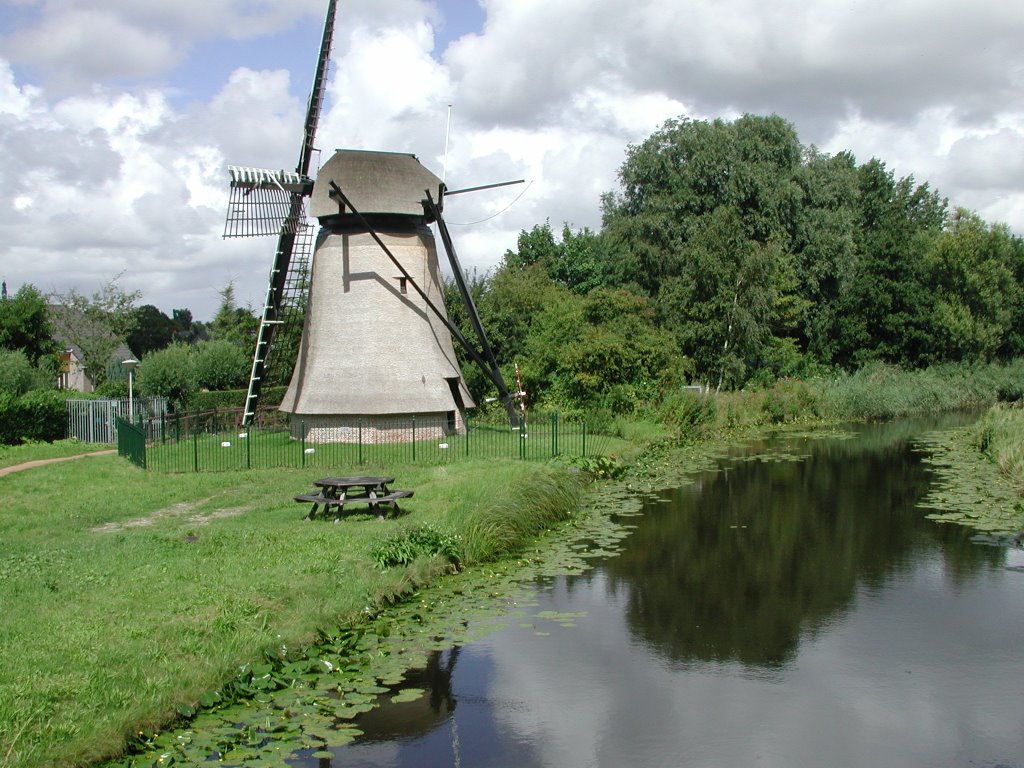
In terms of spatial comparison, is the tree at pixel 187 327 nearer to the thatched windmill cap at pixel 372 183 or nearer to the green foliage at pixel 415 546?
the thatched windmill cap at pixel 372 183

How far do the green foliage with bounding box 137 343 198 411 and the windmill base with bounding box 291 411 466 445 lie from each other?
33.4 ft

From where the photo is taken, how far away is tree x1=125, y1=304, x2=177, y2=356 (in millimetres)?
78938

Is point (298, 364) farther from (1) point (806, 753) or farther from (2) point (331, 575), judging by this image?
(1) point (806, 753)

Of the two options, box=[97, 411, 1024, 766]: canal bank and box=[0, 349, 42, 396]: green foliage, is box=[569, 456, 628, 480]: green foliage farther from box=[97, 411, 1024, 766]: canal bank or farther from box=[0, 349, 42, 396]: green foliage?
box=[0, 349, 42, 396]: green foliage

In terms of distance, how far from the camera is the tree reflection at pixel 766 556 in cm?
989

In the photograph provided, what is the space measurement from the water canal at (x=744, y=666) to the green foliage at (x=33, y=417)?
18.8 meters

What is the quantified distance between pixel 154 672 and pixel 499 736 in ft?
8.97

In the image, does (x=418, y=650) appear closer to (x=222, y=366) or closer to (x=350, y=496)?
(x=350, y=496)

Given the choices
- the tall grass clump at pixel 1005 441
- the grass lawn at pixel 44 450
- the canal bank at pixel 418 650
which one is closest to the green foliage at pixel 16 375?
the grass lawn at pixel 44 450

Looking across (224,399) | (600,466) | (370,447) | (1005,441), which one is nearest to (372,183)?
(370,447)

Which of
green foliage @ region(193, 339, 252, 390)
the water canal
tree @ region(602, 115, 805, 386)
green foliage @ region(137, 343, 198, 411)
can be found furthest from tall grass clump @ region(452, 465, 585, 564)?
green foliage @ region(193, 339, 252, 390)

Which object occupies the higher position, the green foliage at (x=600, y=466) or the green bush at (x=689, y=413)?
the green bush at (x=689, y=413)

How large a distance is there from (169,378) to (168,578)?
23103 millimetres

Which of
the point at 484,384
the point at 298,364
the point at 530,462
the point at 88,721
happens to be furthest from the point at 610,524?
the point at 484,384
